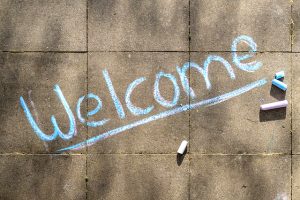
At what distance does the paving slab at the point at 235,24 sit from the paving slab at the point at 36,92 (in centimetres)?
168

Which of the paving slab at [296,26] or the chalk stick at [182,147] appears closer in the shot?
the chalk stick at [182,147]

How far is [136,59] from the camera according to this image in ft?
19.5

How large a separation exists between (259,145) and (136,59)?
210 cm

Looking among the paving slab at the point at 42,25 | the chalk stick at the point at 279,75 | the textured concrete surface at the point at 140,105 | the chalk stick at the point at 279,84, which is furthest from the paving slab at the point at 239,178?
the paving slab at the point at 42,25

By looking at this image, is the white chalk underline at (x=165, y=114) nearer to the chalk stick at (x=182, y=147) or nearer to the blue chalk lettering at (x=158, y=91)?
the blue chalk lettering at (x=158, y=91)

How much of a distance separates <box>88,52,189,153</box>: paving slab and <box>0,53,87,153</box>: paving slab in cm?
22

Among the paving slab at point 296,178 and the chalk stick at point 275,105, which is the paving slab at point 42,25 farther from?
the paving slab at point 296,178

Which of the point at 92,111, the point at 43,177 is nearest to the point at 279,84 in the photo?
the point at 92,111

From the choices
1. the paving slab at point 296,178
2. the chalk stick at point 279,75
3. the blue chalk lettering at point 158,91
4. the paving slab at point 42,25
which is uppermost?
the paving slab at point 42,25

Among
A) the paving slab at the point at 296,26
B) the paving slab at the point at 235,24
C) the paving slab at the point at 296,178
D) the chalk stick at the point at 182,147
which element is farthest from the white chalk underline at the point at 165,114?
the paving slab at the point at 296,178

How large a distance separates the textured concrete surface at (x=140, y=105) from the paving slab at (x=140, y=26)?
14 mm

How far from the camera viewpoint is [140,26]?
594cm

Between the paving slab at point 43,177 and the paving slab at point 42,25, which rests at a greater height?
the paving slab at point 42,25

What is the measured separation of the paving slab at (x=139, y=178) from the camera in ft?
19.4
